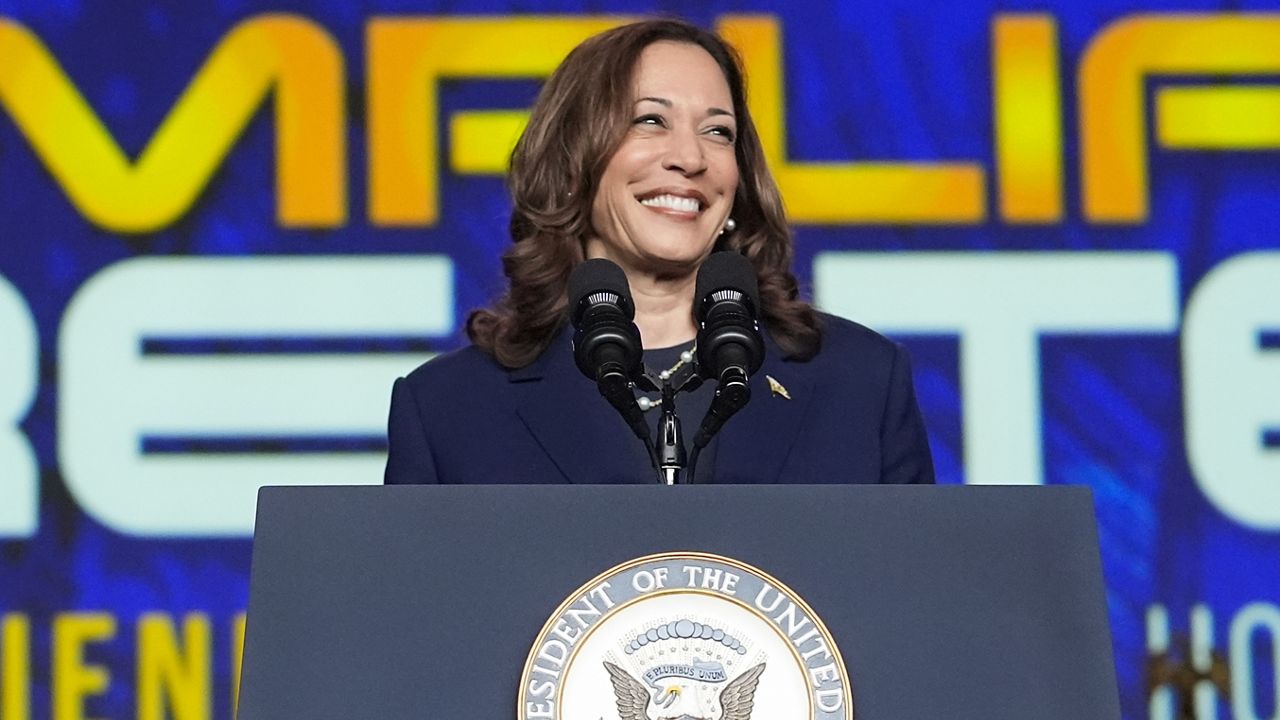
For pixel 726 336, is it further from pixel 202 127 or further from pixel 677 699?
pixel 202 127

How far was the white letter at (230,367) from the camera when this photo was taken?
347cm

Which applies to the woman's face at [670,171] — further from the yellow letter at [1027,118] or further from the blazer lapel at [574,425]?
the yellow letter at [1027,118]

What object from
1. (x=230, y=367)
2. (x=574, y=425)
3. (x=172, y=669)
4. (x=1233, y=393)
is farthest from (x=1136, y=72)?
(x=172, y=669)

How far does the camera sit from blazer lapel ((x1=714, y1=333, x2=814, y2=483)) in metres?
1.91

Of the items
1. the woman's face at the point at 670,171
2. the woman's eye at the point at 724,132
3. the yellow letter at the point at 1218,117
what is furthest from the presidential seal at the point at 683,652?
the yellow letter at the point at 1218,117

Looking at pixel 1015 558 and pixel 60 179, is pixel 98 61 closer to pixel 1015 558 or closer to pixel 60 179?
pixel 60 179

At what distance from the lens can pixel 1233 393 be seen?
3531 millimetres

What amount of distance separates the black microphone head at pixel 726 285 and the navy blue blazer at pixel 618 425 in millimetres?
393

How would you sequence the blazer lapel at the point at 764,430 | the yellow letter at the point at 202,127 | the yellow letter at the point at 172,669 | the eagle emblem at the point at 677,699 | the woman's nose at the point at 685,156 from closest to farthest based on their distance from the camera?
the eagle emblem at the point at 677,699, the blazer lapel at the point at 764,430, the woman's nose at the point at 685,156, the yellow letter at the point at 172,669, the yellow letter at the point at 202,127

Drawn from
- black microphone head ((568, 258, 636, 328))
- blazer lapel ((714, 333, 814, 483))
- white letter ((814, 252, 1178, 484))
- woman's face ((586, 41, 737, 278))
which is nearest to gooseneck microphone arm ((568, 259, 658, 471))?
black microphone head ((568, 258, 636, 328))

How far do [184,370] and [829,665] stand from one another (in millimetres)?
2485

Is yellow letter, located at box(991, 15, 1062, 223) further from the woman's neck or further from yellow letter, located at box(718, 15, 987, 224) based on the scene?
the woman's neck

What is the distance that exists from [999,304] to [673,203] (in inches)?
62.6

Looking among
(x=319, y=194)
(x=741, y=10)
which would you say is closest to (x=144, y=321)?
(x=319, y=194)
